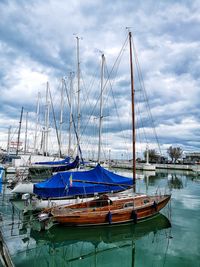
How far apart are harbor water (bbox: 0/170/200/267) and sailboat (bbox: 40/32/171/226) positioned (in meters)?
0.57

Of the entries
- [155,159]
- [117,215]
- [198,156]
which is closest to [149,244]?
[117,215]

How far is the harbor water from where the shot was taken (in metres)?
12.4

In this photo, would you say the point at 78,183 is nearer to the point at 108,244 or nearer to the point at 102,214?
the point at 102,214

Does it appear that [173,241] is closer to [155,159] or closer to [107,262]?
[107,262]

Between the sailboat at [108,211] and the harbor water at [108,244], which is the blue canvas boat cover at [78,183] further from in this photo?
the harbor water at [108,244]

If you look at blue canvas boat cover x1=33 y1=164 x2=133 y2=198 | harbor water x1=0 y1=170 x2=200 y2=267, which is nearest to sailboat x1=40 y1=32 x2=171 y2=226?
harbor water x1=0 y1=170 x2=200 y2=267

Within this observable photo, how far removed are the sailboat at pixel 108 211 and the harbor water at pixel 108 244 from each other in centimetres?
57

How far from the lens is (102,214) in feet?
57.1

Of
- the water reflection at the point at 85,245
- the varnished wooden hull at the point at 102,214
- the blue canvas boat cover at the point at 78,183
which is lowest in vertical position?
the water reflection at the point at 85,245

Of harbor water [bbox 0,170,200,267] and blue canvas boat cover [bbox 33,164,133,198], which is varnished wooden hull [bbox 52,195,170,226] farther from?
blue canvas boat cover [bbox 33,164,133,198]

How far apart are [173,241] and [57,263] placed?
25.6 feet

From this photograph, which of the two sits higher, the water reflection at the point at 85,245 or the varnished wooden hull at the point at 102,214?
the varnished wooden hull at the point at 102,214

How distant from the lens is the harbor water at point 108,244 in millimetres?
12445

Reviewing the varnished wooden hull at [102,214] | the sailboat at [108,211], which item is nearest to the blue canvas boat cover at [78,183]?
the sailboat at [108,211]
